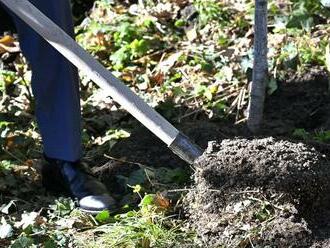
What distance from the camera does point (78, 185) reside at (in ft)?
10.6

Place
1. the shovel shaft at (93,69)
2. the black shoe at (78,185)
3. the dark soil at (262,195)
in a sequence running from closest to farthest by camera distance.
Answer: the dark soil at (262,195) → the shovel shaft at (93,69) → the black shoe at (78,185)

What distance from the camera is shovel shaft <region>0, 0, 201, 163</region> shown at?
284 centimetres

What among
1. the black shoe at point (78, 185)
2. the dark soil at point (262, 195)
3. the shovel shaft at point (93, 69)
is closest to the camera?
the dark soil at point (262, 195)

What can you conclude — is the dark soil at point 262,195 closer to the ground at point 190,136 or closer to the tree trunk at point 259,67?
the ground at point 190,136

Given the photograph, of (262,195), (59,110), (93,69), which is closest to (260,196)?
(262,195)

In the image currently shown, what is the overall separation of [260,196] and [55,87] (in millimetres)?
984

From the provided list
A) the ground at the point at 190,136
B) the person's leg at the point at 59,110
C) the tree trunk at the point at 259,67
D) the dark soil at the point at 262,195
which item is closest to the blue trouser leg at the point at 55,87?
the person's leg at the point at 59,110

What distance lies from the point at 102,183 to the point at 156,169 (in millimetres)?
236

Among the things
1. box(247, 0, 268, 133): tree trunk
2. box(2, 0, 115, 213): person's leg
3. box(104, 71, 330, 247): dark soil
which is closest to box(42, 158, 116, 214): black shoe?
box(2, 0, 115, 213): person's leg

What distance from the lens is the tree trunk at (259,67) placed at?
10.5 feet

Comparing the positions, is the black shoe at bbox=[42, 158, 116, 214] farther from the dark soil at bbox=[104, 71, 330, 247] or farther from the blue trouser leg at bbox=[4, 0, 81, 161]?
the dark soil at bbox=[104, 71, 330, 247]

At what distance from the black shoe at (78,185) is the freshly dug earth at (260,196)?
44 cm

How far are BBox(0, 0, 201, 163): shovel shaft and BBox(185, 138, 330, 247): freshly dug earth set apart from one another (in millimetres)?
176

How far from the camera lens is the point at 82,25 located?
16.3 ft
